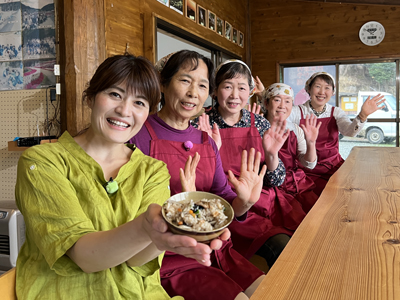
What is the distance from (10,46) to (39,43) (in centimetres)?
28

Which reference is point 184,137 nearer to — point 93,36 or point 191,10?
point 93,36

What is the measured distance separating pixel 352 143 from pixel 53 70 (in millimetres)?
5749

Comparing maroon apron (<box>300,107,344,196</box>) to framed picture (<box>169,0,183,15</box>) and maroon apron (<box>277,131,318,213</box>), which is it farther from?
framed picture (<box>169,0,183,15</box>)

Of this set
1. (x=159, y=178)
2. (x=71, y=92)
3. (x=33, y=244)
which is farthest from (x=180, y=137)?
(x=71, y=92)

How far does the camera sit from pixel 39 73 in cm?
280

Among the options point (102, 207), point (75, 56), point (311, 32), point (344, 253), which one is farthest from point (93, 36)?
point (311, 32)

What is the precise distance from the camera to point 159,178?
4.05 ft

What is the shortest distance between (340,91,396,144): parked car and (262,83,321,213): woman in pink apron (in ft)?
13.7

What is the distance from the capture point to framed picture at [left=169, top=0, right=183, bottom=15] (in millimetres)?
4160

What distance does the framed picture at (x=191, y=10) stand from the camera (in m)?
4.54

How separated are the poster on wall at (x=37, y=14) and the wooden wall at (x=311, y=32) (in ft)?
16.0

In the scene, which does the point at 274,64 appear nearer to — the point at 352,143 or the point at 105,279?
the point at 352,143

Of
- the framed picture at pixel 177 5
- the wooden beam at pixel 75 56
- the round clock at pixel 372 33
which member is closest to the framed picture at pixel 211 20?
the framed picture at pixel 177 5

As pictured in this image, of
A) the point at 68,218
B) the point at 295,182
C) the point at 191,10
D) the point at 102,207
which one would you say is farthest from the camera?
the point at 191,10
